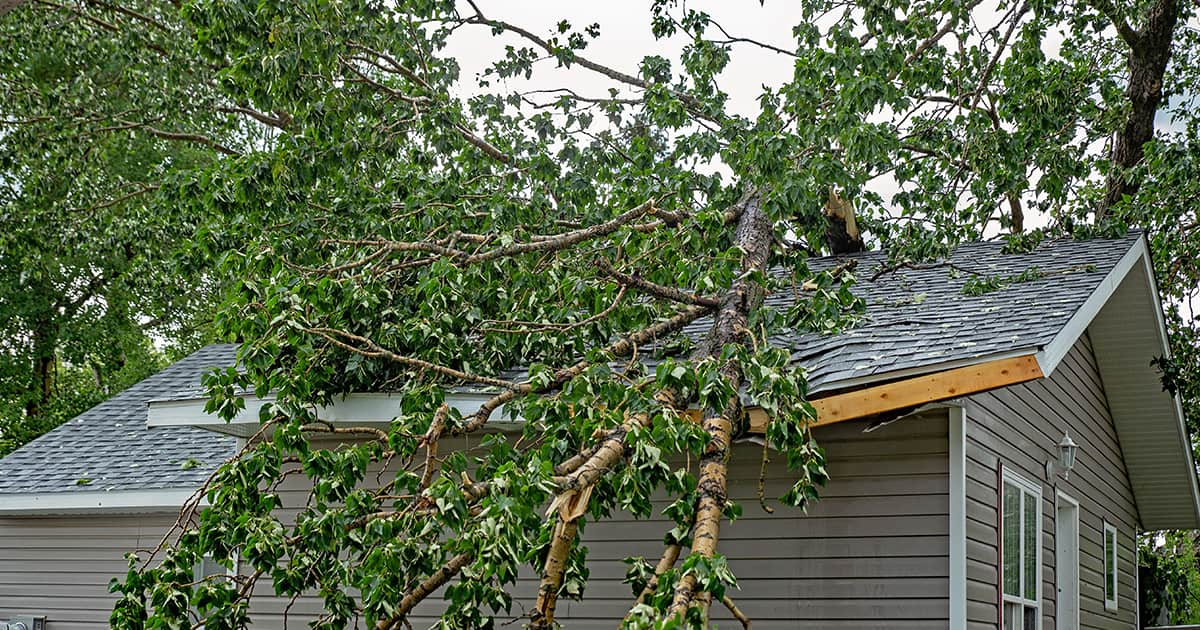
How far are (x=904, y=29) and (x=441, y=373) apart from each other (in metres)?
5.63

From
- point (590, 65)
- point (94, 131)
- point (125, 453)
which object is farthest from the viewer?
point (94, 131)

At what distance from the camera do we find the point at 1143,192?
10492 millimetres

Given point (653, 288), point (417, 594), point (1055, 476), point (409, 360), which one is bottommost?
point (417, 594)

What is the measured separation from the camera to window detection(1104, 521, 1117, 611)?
9.50 meters

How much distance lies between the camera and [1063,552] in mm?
8391

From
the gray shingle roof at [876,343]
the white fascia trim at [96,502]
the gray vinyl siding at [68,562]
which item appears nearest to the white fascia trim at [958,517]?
the gray shingle roof at [876,343]

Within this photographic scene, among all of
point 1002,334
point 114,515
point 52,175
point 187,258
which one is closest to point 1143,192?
point 1002,334

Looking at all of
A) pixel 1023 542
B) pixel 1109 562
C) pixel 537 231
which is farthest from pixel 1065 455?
pixel 537 231

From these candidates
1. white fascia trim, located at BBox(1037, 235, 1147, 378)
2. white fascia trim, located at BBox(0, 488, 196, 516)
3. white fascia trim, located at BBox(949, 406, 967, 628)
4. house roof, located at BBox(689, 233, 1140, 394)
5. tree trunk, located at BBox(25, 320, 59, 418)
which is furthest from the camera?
tree trunk, located at BBox(25, 320, 59, 418)

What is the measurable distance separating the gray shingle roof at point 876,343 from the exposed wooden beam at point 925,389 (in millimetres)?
73

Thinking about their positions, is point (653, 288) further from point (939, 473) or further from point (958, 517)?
point (958, 517)

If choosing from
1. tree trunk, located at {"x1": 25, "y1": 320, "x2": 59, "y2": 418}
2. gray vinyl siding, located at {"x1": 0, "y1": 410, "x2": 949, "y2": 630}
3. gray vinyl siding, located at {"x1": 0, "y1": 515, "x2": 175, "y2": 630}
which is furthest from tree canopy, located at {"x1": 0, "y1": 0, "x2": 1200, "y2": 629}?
tree trunk, located at {"x1": 25, "y1": 320, "x2": 59, "y2": 418}

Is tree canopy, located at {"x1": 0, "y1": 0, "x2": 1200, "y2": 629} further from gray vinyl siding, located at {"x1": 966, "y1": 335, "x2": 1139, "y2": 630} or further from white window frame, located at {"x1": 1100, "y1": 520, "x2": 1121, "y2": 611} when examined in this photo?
white window frame, located at {"x1": 1100, "y1": 520, "x2": 1121, "y2": 611}

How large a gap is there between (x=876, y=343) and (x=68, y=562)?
8.31 meters
